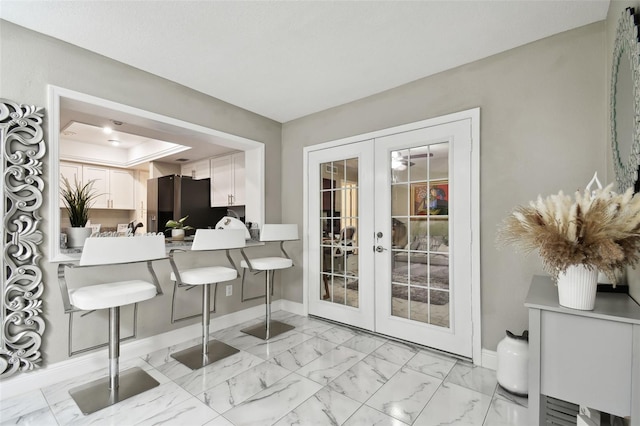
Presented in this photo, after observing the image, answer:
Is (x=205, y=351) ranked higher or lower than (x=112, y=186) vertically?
lower

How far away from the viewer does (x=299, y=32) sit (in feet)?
7.29

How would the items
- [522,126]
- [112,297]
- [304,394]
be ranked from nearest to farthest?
[112,297]
[304,394]
[522,126]

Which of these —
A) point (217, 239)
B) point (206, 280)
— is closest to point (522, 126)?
point (217, 239)

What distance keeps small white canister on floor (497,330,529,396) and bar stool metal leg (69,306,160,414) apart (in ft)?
8.17

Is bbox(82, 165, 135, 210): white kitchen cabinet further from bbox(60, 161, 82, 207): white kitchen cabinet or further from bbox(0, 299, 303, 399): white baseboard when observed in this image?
bbox(0, 299, 303, 399): white baseboard

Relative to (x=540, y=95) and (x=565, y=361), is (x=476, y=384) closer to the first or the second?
(x=565, y=361)

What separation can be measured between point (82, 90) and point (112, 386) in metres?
2.25

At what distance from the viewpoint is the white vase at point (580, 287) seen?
128cm

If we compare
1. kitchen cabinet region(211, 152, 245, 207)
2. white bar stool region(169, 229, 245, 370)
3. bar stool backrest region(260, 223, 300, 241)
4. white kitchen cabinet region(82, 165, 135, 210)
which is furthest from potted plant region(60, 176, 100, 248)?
white kitchen cabinet region(82, 165, 135, 210)

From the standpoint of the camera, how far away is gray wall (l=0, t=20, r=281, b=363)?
2.14m

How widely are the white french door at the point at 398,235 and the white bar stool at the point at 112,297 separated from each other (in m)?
1.91

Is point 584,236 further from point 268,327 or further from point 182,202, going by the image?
point 182,202

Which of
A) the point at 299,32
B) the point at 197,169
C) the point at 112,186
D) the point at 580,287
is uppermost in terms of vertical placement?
the point at 299,32

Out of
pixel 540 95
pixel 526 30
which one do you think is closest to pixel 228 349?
pixel 540 95
